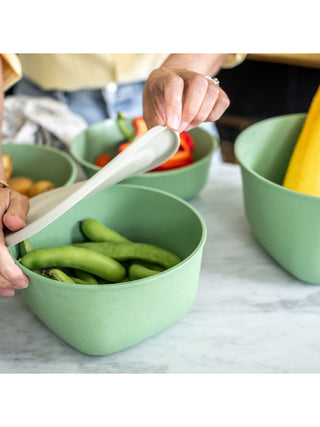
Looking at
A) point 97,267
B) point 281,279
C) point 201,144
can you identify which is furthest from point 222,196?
point 97,267

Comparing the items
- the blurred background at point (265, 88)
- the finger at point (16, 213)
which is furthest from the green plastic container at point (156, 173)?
the blurred background at point (265, 88)

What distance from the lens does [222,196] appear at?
102cm

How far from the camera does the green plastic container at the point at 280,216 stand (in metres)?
0.71

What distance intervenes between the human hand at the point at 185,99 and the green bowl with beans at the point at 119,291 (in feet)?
0.41

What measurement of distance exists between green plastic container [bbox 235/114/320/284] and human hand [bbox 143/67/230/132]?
11 cm

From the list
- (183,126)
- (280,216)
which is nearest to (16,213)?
(183,126)

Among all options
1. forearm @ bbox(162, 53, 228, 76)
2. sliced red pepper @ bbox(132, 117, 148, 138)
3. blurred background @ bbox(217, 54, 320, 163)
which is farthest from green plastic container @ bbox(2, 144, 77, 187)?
blurred background @ bbox(217, 54, 320, 163)

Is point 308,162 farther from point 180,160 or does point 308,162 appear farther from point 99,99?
point 99,99

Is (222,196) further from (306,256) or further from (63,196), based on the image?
(63,196)

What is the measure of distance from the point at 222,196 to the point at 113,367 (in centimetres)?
48

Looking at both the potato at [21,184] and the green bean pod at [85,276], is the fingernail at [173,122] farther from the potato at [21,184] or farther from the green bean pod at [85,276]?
the potato at [21,184]

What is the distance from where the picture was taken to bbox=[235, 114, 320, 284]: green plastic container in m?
0.71

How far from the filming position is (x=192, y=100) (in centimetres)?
69

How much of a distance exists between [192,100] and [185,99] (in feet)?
0.04
